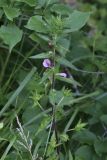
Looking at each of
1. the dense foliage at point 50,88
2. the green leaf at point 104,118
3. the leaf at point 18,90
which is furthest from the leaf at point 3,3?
the green leaf at point 104,118

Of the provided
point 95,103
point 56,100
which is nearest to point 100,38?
point 95,103

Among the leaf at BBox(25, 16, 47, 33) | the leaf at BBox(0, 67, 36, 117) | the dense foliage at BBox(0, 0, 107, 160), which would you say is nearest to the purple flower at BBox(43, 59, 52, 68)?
the dense foliage at BBox(0, 0, 107, 160)

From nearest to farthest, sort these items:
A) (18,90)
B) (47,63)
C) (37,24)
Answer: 1. (47,63)
2. (37,24)
3. (18,90)

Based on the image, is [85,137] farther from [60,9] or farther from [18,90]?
[60,9]

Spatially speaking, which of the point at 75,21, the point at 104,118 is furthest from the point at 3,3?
the point at 104,118

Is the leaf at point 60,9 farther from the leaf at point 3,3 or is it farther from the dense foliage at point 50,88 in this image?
the leaf at point 3,3

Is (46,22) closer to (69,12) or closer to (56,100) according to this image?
(69,12)

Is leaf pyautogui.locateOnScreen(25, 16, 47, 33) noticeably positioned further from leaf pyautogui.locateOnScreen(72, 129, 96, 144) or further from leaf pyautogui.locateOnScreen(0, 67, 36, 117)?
leaf pyautogui.locateOnScreen(72, 129, 96, 144)
